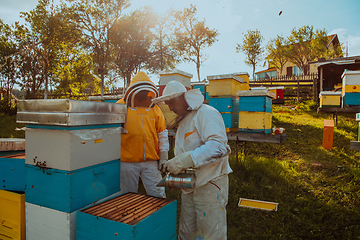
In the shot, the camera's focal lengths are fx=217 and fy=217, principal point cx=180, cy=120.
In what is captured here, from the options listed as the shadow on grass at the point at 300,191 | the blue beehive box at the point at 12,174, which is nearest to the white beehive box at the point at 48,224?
the blue beehive box at the point at 12,174

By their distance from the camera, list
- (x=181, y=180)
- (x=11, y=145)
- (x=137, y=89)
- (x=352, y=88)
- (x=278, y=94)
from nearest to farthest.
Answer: (x=181, y=180) < (x=11, y=145) < (x=137, y=89) < (x=352, y=88) < (x=278, y=94)

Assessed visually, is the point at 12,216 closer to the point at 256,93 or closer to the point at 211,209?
the point at 211,209

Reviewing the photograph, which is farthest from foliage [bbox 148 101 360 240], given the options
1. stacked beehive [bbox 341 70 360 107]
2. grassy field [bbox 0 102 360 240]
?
stacked beehive [bbox 341 70 360 107]

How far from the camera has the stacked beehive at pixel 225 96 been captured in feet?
14.8

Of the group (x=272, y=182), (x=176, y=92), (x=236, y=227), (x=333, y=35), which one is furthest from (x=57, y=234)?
(x=333, y=35)

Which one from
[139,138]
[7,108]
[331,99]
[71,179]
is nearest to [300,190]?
[139,138]

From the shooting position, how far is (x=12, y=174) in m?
2.01

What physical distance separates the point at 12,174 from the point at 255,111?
3822mm

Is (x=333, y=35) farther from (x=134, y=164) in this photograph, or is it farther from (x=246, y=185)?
(x=134, y=164)

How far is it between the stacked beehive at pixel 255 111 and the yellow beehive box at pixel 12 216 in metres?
3.75

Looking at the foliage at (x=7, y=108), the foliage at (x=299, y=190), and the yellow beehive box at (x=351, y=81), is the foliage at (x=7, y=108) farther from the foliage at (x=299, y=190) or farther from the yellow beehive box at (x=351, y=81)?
the yellow beehive box at (x=351, y=81)

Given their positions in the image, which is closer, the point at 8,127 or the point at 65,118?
the point at 65,118

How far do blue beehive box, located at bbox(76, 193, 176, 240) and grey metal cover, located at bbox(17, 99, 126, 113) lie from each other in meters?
0.66

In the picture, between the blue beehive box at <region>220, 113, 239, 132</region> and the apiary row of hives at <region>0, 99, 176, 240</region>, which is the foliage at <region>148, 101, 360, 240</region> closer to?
the apiary row of hives at <region>0, 99, 176, 240</region>
